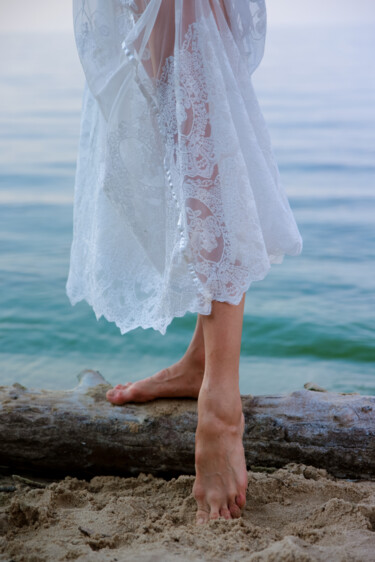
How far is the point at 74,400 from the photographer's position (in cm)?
181

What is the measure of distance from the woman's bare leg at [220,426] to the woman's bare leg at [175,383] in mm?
355

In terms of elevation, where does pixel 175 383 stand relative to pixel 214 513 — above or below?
above

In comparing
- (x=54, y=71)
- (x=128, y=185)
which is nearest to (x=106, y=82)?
(x=128, y=185)

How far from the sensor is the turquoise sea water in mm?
3023

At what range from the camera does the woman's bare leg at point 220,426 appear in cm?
142

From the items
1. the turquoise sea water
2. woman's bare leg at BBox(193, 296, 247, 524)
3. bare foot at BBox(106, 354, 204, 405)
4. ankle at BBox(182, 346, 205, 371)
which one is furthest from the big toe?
the turquoise sea water

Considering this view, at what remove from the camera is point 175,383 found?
1.81m

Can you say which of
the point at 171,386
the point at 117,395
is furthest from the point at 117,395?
the point at 171,386

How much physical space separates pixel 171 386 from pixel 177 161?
0.67 meters

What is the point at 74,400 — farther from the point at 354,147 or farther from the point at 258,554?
the point at 354,147

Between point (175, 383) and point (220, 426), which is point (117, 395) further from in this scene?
point (220, 426)

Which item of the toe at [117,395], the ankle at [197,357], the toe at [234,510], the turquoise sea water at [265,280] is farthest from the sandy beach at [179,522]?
the turquoise sea water at [265,280]

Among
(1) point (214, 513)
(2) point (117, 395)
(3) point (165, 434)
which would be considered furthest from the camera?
(2) point (117, 395)

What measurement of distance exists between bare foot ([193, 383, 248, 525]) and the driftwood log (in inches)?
9.8
